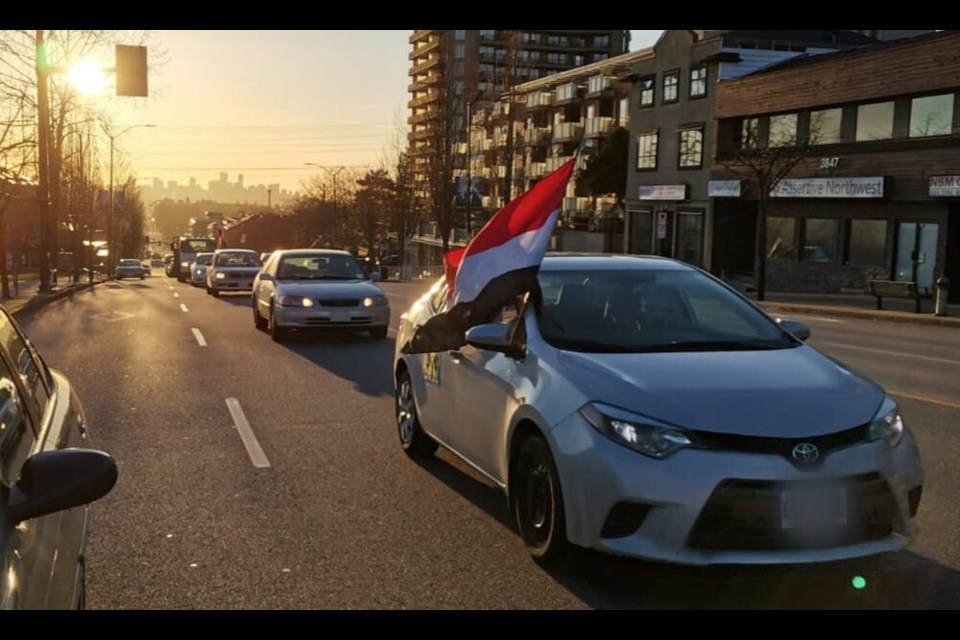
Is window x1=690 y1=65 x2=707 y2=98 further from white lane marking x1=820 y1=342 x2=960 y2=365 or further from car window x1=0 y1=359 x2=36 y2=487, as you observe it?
car window x1=0 y1=359 x2=36 y2=487

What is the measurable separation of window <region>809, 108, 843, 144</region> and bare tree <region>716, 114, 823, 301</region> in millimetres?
36

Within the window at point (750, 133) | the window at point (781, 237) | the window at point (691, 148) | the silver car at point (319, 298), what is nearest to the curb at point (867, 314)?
the window at point (781, 237)

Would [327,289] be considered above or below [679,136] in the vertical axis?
below

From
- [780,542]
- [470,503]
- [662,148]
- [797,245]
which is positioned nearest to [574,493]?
[780,542]

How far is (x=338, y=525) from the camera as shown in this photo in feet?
18.7

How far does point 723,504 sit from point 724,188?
38.4 m

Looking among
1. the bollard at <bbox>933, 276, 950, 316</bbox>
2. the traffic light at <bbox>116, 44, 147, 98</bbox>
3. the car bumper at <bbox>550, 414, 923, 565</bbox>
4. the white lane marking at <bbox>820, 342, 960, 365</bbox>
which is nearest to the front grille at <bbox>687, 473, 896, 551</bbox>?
the car bumper at <bbox>550, 414, 923, 565</bbox>

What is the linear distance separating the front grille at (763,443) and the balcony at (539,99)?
223 ft

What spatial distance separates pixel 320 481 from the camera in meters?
6.73

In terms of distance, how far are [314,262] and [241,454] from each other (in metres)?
9.81

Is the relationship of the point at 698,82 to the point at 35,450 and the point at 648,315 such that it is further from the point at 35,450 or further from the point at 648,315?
the point at 35,450

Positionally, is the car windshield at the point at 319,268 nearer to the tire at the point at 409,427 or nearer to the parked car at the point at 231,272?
the tire at the point at 409,427

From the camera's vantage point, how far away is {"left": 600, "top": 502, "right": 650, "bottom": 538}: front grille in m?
4.32

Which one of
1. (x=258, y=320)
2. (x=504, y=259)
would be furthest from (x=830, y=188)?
(x=504, y=259)
